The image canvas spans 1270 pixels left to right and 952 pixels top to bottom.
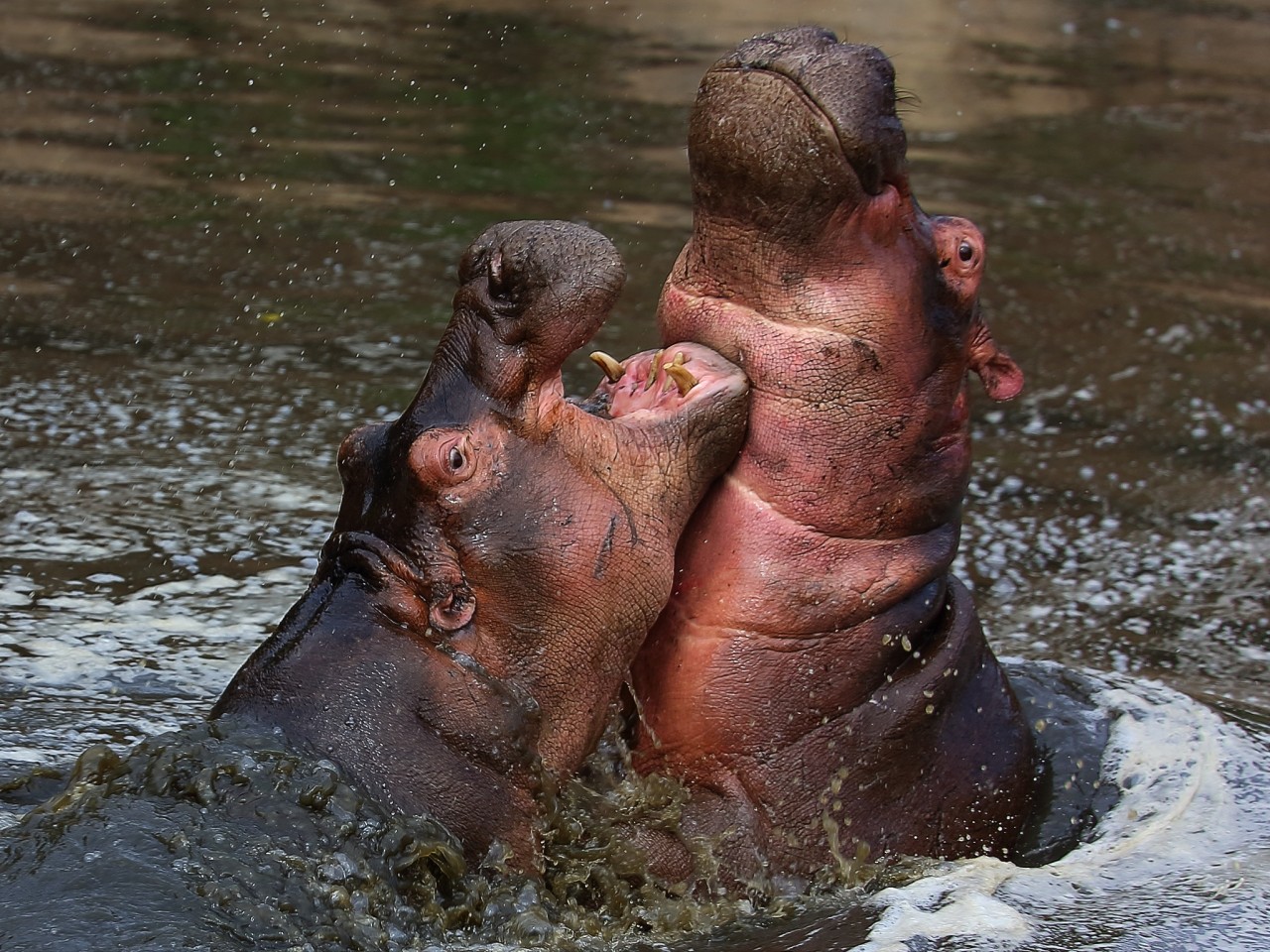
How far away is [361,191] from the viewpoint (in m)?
10.6

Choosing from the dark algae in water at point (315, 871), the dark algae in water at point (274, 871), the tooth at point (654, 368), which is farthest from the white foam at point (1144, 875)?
the tooth at point (654, 368)

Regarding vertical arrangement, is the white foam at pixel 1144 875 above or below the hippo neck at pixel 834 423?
below

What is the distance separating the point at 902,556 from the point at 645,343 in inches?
167

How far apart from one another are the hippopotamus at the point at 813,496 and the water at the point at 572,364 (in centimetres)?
25

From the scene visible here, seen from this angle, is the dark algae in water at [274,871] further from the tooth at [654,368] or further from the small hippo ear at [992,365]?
the small hippo ear at [992,365]

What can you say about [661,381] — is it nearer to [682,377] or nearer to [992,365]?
[682,377]

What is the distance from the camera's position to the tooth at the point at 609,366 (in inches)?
162

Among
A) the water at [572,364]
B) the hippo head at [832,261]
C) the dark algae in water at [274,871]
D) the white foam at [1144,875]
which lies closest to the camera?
the dark algae in water at [274,871]

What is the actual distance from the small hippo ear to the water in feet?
3.41

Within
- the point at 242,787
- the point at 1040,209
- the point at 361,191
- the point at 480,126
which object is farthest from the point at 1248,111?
the point at 242,787

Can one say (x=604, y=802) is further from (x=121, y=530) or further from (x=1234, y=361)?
(x=1234, y=361)

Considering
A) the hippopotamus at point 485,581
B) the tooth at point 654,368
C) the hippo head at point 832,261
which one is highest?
the hippo head at point 832,261

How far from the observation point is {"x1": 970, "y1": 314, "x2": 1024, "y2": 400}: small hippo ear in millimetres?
4430

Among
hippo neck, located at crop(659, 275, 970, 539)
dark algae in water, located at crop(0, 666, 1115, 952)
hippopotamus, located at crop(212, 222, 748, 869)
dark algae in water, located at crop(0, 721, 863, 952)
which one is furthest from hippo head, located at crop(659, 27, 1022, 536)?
dark algae in water, located at crop(0, 721, 863, 952)
